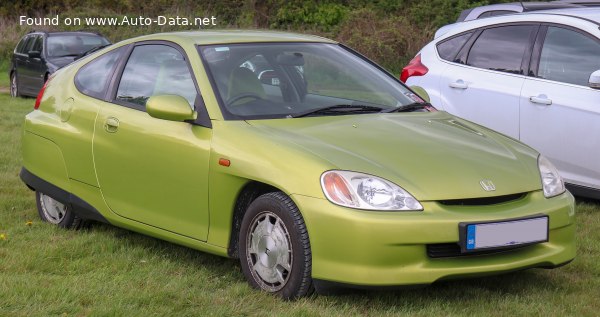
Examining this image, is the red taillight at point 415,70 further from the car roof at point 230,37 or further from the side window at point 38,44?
the side window at point 38,44

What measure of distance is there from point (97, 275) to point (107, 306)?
67 centimetres

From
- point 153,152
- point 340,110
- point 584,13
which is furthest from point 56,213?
point 584,13

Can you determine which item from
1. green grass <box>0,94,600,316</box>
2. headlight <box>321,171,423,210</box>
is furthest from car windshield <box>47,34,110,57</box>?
headlight <box>321,171,423,210</box>

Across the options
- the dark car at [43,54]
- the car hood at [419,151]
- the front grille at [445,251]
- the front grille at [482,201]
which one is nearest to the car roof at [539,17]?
the car hood at [419,151]

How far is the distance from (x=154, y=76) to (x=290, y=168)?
1.58 meters

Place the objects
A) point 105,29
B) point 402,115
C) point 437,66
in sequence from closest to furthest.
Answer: point 402,115, point 437,66, point 105,29

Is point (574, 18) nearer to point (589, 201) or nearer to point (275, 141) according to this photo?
point (589, 201)

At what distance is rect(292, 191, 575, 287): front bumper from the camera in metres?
4.70

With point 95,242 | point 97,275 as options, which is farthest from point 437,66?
point 97,275

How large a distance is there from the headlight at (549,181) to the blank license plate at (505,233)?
0.87 feet

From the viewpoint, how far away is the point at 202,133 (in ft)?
18.1

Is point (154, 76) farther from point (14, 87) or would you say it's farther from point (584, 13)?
point (14, 87)

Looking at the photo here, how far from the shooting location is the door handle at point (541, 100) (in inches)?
304

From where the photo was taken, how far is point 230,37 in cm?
620
